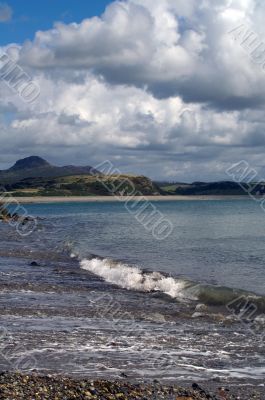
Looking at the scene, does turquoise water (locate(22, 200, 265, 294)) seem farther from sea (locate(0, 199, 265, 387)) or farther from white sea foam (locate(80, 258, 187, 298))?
white sea foam (locate(80, 258, 187, 298))

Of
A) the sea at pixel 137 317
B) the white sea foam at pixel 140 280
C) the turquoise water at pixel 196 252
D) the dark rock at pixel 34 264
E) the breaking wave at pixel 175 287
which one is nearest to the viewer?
the sea at pixel 137 317

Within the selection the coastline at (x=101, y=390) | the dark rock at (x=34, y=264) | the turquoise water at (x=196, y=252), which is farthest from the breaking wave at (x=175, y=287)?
the coastline at (x=101, y=390)

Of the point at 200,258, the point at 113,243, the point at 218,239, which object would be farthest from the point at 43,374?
the point at 218,239

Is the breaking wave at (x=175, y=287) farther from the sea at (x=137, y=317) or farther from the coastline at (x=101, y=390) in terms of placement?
the coastline at (x=101, y=390)

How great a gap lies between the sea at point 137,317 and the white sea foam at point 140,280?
6cm

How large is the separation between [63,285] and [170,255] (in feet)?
58.2

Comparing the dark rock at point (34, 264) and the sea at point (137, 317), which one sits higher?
the dark rock at point (34, 264)

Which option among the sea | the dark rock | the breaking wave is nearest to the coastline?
the sea

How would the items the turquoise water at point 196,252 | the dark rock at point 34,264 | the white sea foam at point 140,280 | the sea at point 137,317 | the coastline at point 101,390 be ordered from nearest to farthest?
the coastline at point 101,390 → the sea at point 137,317 → the white sea foam at point 140,280 → the turquoise water at point 196,252 → the dark rock at point 34,264

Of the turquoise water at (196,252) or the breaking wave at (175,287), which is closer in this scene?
the breaking wave at (175,287)

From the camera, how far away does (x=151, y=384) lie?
12.0 m

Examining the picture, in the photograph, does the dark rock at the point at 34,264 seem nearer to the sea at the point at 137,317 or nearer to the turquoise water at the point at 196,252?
the sea at the point at 137,317

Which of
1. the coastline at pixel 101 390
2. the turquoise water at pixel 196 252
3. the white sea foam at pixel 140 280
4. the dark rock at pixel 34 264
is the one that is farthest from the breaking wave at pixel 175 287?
the coastline at pixel 101 390

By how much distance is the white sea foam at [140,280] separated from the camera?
89.9ft
